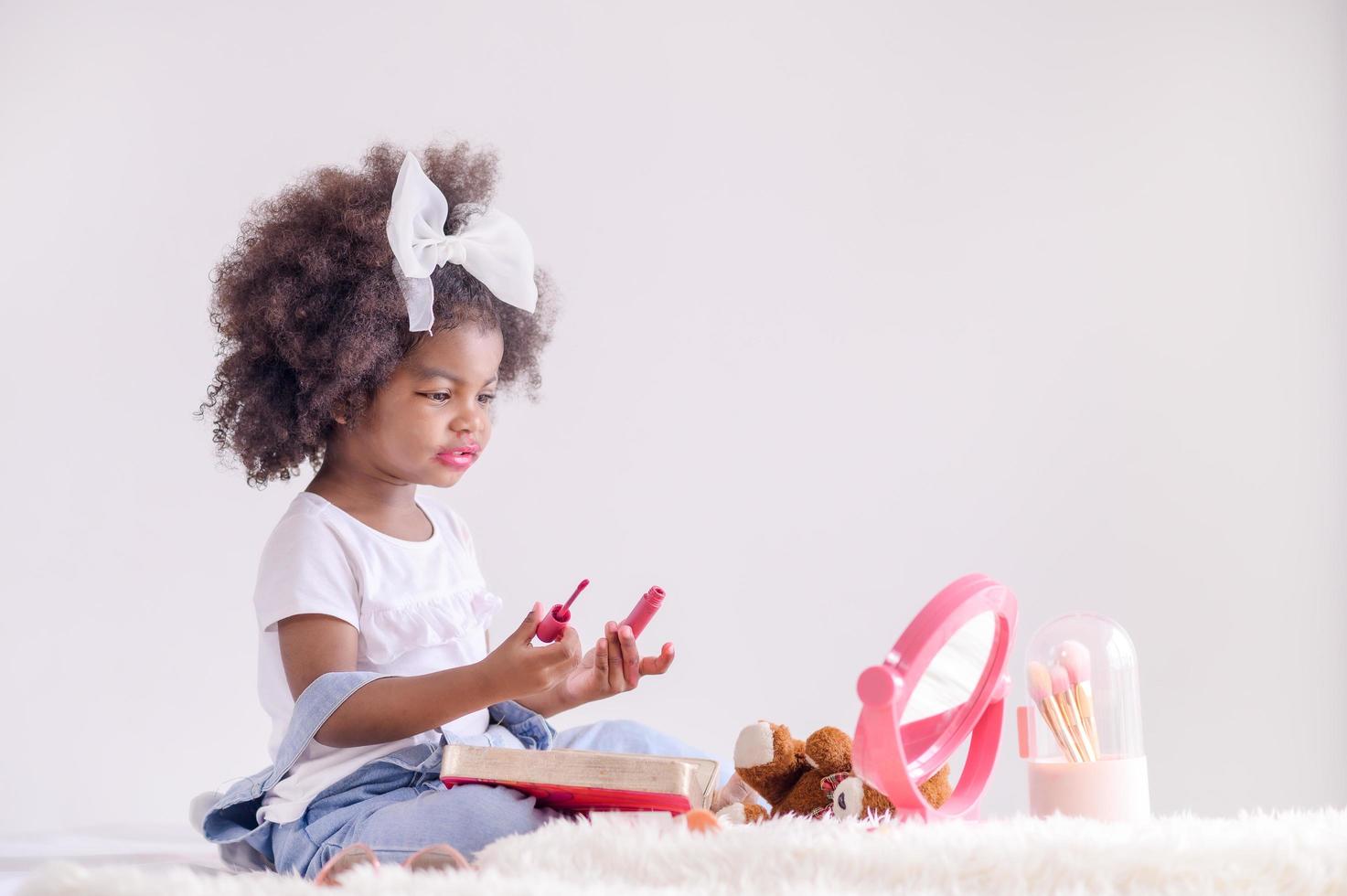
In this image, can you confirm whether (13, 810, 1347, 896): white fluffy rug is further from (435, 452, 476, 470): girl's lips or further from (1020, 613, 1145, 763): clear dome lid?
(435, 452, 476, 470): girl's lips

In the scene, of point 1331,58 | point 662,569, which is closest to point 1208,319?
point 1331,58

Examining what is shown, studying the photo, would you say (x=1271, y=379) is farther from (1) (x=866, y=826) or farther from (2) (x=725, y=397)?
(1) (x=866, y=826)

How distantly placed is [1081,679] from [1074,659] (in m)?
0.02

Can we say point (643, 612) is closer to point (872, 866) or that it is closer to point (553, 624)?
point (553, 624)

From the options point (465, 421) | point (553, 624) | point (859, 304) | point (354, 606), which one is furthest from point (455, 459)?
point (859, 304)

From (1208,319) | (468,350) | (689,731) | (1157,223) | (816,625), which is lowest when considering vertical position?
(689,731)

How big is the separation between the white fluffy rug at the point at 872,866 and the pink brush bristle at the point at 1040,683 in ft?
0.67

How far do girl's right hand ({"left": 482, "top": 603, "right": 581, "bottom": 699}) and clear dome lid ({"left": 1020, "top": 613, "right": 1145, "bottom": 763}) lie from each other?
34 centimetres

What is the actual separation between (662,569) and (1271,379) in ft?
3.14

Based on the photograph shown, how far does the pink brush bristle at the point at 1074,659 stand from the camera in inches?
37.7

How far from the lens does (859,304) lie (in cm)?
198

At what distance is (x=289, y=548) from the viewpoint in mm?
1130

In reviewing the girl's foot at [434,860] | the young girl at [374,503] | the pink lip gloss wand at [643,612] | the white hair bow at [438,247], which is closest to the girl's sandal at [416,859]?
the girl's foot at [434,860]

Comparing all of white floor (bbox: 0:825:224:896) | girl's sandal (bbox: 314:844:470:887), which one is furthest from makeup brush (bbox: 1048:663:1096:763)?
white floor (bbox: 0:825:224:896)
